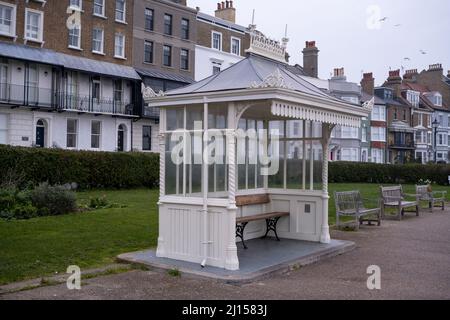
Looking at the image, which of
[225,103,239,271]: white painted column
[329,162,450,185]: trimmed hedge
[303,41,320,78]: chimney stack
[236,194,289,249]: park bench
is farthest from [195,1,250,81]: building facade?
[225,103,239,271]: white painted column

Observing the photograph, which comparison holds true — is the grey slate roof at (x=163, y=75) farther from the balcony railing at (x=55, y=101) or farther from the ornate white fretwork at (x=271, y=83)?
the ornate white fretwork at (x=271, y=83)

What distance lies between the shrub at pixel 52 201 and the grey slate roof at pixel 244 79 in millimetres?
7000

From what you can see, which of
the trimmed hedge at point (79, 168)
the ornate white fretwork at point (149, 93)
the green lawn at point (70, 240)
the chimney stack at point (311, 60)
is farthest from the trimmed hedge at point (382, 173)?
the ornate white fretwork at point (149, 93)

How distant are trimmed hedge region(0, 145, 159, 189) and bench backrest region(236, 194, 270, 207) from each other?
11687mm

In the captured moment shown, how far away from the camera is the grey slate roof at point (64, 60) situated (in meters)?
31.4

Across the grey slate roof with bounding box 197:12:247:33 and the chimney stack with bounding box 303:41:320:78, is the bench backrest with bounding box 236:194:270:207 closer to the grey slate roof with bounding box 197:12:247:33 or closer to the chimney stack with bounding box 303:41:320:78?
the grey slate roof with bounding box 197:12:247:33

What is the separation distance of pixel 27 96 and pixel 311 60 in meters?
33.0

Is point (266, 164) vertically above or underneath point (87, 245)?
above

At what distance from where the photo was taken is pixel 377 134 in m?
63.0

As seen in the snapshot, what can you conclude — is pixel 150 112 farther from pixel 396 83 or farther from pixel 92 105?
pixel 396 83

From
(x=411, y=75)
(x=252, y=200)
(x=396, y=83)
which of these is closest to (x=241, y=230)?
(x=252, y=200)

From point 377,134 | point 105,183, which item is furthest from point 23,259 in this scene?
point 377,134

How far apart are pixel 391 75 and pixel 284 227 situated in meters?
60.5

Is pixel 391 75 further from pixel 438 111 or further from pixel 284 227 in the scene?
pixel 284 227
